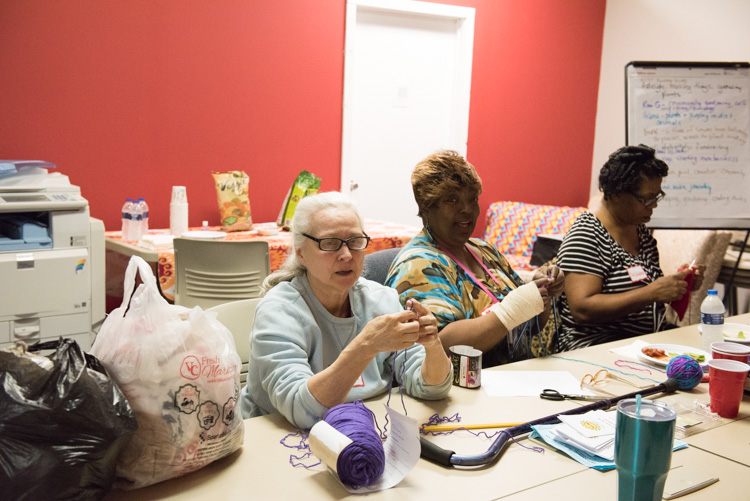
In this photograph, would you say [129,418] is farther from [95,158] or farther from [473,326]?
[95,158]

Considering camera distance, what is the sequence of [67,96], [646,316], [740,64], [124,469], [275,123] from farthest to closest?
[275,123] → [67,96] → [740,64] → [646,316] → [124,469]

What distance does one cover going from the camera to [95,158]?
384 centimetres

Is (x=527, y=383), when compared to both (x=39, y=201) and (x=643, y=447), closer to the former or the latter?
(x=643, y=447)

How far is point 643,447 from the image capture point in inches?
39.9

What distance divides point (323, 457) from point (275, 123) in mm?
3478

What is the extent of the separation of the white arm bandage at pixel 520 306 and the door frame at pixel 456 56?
293 centimetres

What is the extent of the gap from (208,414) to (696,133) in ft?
9.41

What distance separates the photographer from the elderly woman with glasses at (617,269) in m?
2.38

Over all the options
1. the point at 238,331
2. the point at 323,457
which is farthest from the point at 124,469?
the point at 238,331

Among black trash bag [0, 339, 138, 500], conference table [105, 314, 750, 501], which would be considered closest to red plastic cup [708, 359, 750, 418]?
conference table [105, 314, 750, 501]

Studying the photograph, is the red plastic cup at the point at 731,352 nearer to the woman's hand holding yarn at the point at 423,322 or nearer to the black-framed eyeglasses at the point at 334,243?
the woman's hand holding yarn at the point at 423,322

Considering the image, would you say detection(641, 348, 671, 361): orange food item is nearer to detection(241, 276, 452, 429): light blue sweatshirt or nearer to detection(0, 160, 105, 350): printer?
detection(241, 276, 452, 429): light blue sweatshirt

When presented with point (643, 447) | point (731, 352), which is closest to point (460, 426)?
point (643, 447)

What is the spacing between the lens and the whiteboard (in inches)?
121
